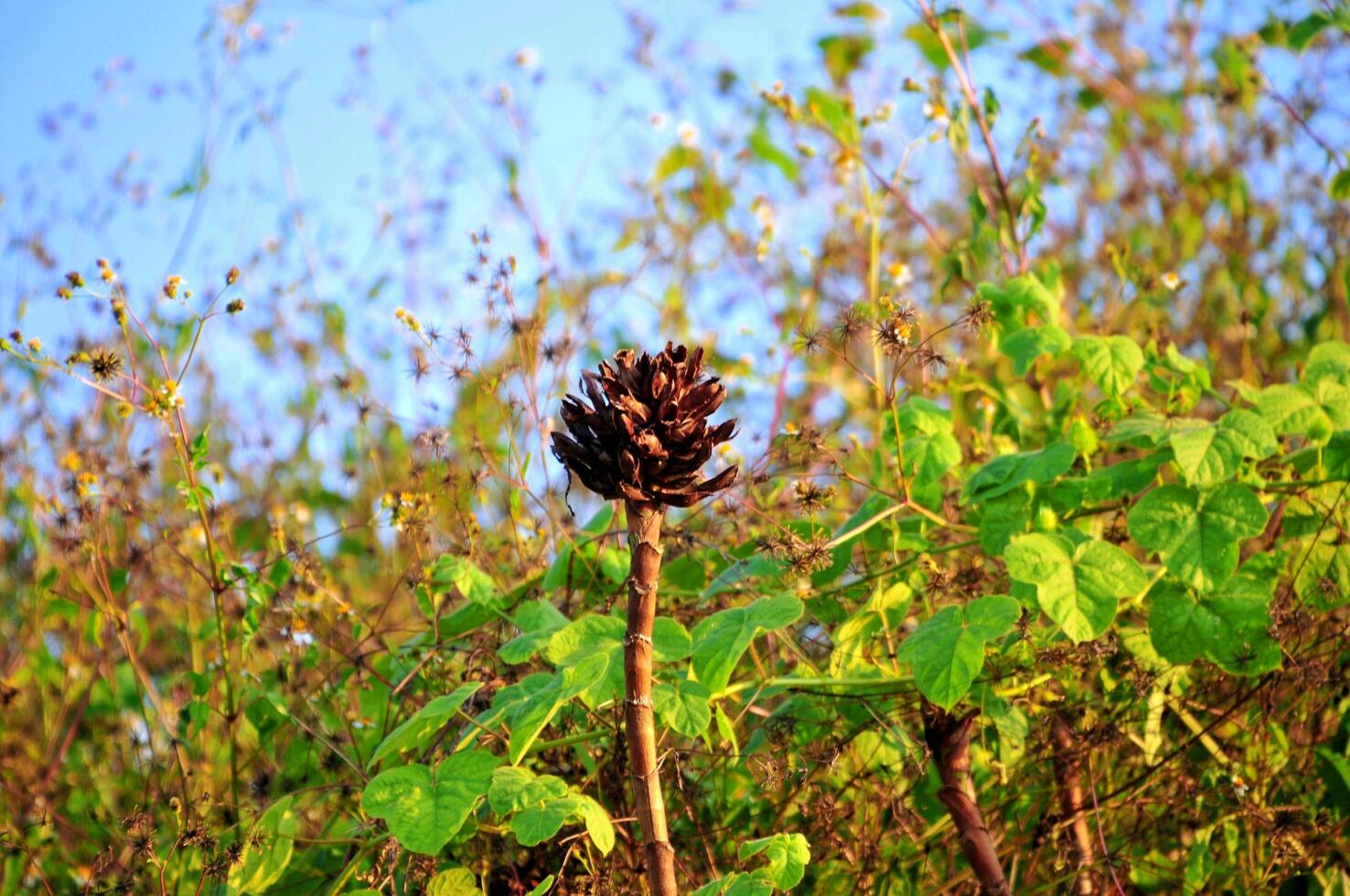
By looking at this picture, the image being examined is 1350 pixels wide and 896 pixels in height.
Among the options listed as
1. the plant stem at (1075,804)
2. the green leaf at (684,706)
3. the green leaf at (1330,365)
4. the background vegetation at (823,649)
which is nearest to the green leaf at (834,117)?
the background vegetation at (823,649)

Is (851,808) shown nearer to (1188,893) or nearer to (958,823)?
(958,823)

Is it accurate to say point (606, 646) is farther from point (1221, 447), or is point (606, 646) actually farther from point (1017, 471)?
point (1221, 447)

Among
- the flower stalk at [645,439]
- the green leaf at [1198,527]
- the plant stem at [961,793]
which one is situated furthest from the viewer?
the plant stem at [961,793]

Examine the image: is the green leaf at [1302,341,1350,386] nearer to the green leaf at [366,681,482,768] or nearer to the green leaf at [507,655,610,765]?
the green leaf at [507,655,610,765]

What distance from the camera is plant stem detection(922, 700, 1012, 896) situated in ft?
5.17

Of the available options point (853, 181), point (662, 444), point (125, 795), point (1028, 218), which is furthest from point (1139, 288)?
point (125, 795)

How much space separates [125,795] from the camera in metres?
2.39

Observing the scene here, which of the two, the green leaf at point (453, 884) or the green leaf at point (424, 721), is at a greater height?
the green leaf at point (424, 721)

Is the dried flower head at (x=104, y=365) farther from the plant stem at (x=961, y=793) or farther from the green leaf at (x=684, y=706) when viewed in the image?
the plant stem at (x=961, y=793)

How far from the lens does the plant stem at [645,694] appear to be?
1.20m

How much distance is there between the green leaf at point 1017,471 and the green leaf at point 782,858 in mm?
560

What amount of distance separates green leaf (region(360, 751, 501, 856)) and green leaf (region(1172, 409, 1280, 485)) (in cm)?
91

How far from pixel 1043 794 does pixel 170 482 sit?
2803 mm

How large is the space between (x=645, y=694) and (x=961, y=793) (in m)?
0.58
